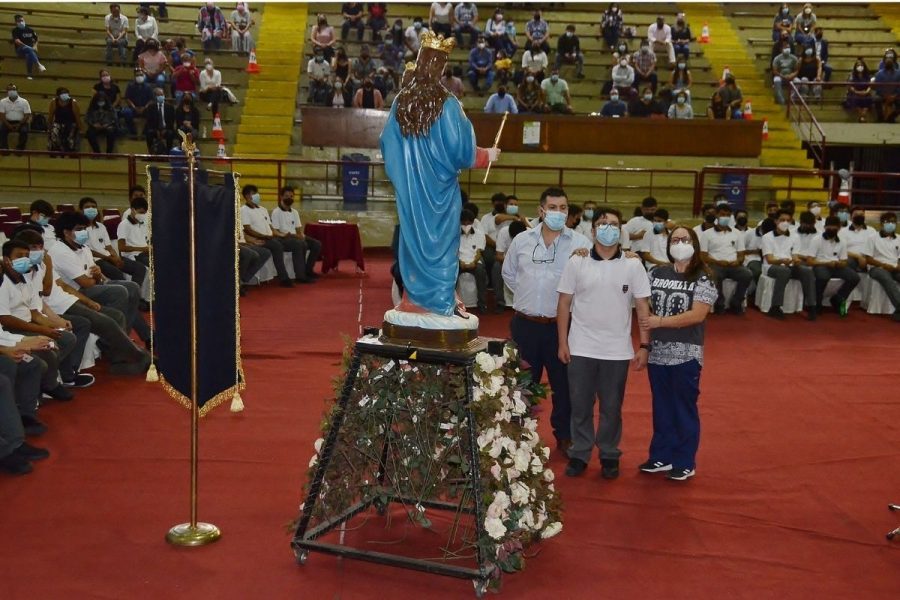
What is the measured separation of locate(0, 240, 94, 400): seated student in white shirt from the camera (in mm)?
6582

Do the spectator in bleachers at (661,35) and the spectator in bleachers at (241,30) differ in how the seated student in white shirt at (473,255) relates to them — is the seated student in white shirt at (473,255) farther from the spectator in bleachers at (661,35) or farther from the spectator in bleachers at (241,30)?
the spectator in bleachers at (661,35)

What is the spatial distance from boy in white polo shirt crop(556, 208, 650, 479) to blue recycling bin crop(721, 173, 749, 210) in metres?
11.2

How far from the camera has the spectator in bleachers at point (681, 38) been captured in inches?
854

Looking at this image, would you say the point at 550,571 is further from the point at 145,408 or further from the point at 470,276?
the point at 470,276

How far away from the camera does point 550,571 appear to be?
4457 millimetres

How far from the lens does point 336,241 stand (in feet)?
45.9

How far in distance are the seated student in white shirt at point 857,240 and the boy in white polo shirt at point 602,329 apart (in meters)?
7.72

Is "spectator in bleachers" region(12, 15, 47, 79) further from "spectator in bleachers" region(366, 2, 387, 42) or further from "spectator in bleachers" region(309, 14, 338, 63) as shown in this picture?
"spectator in bleachers" region(366, 2, 387, 42)

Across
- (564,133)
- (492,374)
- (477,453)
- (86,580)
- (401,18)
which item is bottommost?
(86,580)

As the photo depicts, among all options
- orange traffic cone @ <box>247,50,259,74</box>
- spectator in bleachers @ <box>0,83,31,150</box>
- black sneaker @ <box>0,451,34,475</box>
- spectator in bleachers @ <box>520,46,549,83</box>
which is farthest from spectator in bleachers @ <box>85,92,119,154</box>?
black sneaker @ <box>0,451,34,475</box>

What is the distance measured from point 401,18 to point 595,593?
20.0m

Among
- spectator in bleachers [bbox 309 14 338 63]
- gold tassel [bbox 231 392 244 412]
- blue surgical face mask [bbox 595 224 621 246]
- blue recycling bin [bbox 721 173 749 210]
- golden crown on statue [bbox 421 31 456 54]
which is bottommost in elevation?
gold tassel [bbox 231 392 244 412]

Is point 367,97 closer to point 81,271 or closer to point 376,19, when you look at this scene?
point 376,19

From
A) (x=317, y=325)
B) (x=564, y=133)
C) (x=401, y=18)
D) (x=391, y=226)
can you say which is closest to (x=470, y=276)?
(x=317, y=325)
